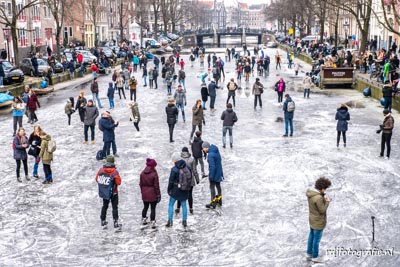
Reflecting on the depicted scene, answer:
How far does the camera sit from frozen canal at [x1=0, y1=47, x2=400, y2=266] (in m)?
9.93

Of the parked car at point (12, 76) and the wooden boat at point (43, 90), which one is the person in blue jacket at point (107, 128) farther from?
the parked car at point (12, 76)

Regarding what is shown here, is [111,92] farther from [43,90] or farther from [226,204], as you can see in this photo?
[226,204]

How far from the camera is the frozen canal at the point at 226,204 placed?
9930 millimetres

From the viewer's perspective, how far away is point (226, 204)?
12508 millimetres

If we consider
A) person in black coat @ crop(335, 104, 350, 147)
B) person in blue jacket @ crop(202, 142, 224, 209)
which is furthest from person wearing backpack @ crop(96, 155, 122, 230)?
person in black coat @ crop(335, 104, 350, 147)

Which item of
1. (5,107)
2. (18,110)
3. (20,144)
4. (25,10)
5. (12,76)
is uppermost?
(25,10)

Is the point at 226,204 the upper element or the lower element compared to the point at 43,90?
lower

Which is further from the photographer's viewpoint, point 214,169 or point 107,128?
point 107,128

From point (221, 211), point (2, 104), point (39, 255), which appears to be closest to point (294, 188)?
point (221, 211)

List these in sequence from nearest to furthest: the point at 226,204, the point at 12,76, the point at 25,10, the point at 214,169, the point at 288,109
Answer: the point at 214,169
the point at 226,204
the point at 288,109
the point at 12,76
the point at 25,10

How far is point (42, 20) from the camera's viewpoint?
67.2 meters

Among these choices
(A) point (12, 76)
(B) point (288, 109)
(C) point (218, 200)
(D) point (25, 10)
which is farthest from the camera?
(D) point (25, 10)

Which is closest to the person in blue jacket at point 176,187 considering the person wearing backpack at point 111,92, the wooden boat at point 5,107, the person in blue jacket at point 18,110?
the person in blue jacket at point 18,110

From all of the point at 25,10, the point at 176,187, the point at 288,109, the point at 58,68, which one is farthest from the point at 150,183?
the point at 25,10
